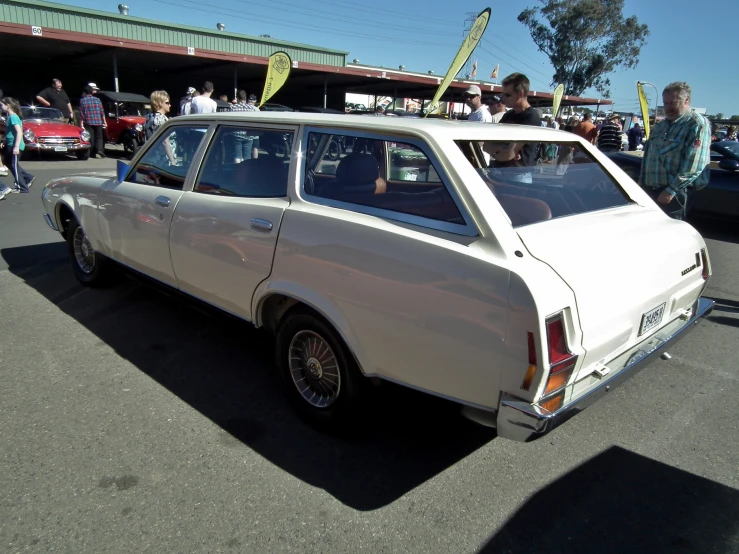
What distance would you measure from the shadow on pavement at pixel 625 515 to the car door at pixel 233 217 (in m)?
1.82

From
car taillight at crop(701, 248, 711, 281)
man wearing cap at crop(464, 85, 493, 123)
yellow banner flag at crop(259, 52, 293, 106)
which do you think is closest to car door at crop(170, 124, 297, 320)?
car taillight at crop(701, 248, 711, 281)

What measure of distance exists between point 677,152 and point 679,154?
0.03 m

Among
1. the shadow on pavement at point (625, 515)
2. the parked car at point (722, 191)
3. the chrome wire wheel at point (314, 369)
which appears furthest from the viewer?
the parked car at point (722, 191)

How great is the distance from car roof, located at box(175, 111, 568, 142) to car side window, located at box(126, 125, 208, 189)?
1.46 feet

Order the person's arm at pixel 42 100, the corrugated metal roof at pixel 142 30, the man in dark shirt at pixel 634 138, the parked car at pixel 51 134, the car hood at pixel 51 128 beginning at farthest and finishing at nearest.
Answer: the corrugated metal roof at pixel 142 30
the man in dark shirt at pixel 634 138
the person's arm at pixel 42 100
the car hood at pixel 51 128
the parked car at pixel 51 134

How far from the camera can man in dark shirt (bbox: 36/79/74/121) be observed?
632 inches

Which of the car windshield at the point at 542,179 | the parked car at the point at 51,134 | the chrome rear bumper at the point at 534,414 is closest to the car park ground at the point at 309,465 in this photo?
the chrome rear bumper at the point at 534,414

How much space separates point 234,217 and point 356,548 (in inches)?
75.0

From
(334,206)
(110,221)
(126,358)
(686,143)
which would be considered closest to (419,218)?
(334,206)

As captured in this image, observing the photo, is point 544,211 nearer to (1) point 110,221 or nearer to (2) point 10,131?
(1) point 110,221

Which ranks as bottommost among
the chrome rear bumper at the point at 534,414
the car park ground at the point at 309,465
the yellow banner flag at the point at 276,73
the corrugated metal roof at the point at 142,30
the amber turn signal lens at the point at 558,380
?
the car park ground at the point at 309,465

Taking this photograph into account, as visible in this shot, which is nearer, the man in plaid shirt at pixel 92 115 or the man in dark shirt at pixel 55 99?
the man in plaid shirt at pixel 92 115

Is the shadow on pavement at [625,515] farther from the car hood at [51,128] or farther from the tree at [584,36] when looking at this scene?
the tree at [584,36]

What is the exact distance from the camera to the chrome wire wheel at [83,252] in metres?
4.89
